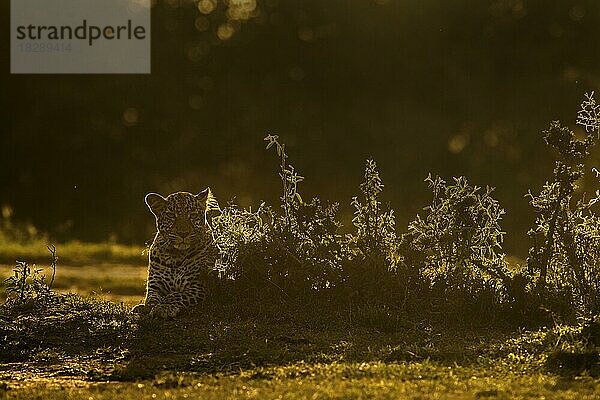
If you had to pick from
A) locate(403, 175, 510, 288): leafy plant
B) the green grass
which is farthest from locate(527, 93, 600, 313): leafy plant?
the green grass

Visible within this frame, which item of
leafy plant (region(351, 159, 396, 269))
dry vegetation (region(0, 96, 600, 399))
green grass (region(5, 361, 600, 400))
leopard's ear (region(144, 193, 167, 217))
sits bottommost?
green grass (region(5, 361, 600, 400))

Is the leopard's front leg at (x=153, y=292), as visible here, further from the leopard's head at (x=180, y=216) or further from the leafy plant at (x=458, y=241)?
the leafy plant at (x=458, y=241)

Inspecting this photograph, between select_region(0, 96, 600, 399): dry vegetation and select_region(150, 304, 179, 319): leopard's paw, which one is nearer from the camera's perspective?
select_region(0, 96, 600, 399): dry vegetation

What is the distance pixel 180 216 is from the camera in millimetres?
11594

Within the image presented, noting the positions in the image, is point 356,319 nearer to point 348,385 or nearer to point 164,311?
point 164,311

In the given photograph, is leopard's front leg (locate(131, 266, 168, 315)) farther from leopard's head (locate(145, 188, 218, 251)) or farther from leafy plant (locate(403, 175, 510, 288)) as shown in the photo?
leafy plant (locate(403, 175, 510, 288))

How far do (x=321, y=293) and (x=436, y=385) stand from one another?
11.7 ft

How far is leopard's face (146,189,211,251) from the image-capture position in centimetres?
1159

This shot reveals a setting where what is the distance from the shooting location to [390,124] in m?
27.2

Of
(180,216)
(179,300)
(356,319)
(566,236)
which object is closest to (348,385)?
(356,319)

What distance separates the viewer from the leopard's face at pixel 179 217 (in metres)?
11.6

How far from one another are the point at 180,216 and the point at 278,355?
2.78 m

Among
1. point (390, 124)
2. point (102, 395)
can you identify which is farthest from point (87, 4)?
point (102, 395)

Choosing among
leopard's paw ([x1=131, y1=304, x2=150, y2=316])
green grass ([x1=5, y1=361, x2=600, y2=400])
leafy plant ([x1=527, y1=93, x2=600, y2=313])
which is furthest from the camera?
leopard's paw ([x1=131, y1=304, x2=150, y2=316])
